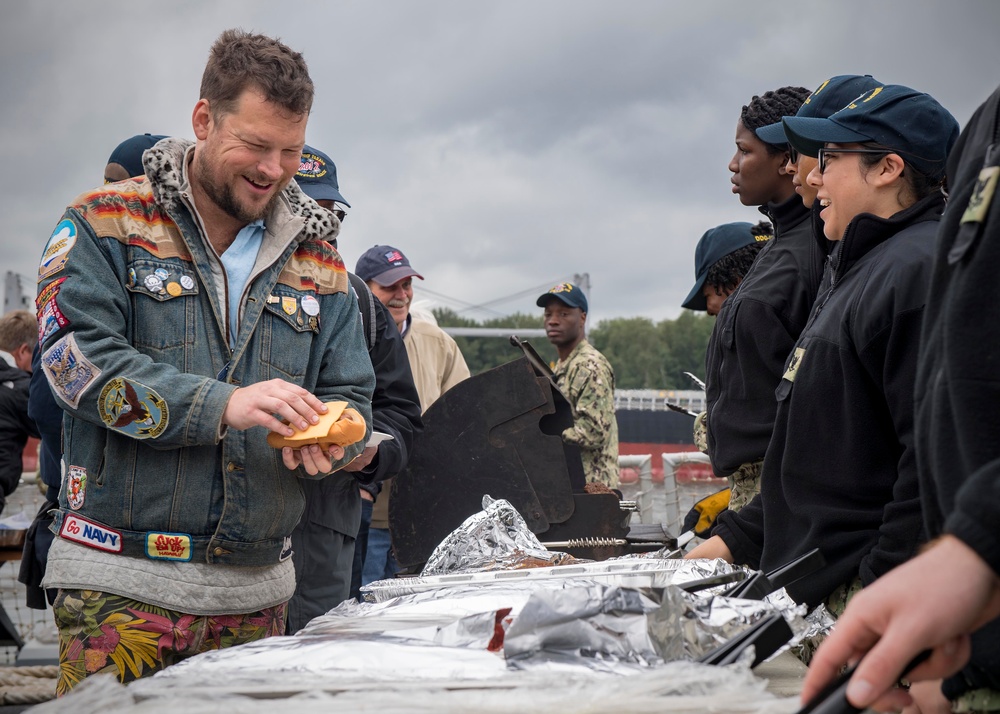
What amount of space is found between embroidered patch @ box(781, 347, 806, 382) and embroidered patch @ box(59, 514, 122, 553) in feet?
5.08

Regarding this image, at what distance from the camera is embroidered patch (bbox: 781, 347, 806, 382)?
2.06m

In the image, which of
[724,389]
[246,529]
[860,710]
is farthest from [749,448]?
[860,710]

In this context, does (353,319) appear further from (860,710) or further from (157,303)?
(860,710)

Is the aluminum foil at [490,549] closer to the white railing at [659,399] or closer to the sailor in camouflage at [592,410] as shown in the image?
the white railing at [659,399]

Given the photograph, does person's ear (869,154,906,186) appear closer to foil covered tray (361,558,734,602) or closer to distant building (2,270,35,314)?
foil covered tray (361,558,734,602)

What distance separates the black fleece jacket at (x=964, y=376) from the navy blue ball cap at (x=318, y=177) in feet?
8.71

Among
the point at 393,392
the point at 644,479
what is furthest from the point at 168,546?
the point at 644,479

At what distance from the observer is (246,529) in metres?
2.18

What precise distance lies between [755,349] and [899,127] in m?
0.81

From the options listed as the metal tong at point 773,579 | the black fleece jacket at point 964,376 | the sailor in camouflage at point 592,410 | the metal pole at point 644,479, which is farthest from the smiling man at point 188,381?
the metal pole at point 644,479

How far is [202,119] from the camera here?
233 centimetres

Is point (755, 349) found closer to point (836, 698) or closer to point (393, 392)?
point (393, 392)

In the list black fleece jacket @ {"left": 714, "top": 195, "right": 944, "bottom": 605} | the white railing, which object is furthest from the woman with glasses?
the white railing

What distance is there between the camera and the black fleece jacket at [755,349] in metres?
2.73
